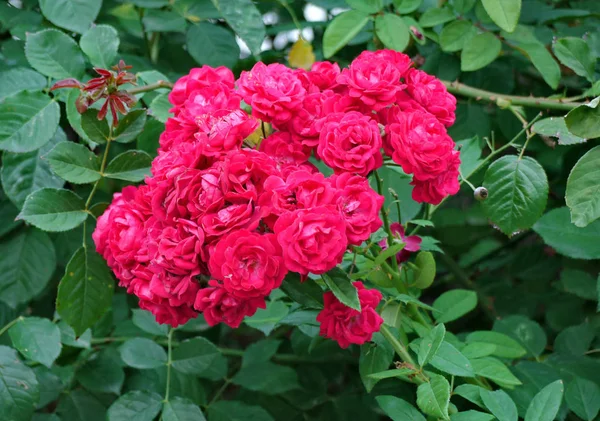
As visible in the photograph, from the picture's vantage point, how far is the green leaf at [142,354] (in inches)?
52.5

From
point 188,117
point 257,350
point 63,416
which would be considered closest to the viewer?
point 188,117

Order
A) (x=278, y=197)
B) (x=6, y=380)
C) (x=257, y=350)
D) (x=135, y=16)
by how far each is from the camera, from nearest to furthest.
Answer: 1. (x=278, y=197)
2. (x=6, y=380)
3. (x=257, y=350)
4. (x=135, y=16)

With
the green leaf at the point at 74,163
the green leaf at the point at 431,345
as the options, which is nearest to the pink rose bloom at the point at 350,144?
the green leaf at the point at 431,345

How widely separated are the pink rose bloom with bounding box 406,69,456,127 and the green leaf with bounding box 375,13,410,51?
1.05 ft

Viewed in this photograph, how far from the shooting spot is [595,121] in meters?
1.01

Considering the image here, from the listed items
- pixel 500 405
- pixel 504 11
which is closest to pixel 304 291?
pixel 500 405

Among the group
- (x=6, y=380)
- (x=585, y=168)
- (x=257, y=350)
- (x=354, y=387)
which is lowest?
(x=354, y=387)

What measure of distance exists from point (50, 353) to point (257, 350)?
0.47m

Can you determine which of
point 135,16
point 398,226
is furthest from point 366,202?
point 135,16

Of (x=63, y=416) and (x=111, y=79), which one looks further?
(x=63, y=416)

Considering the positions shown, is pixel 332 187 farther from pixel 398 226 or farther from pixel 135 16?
pixel 135 16

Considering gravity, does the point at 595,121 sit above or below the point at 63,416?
above

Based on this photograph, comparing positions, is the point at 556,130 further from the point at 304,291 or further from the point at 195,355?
the point at 195,355

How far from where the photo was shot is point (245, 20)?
142 centimetres
